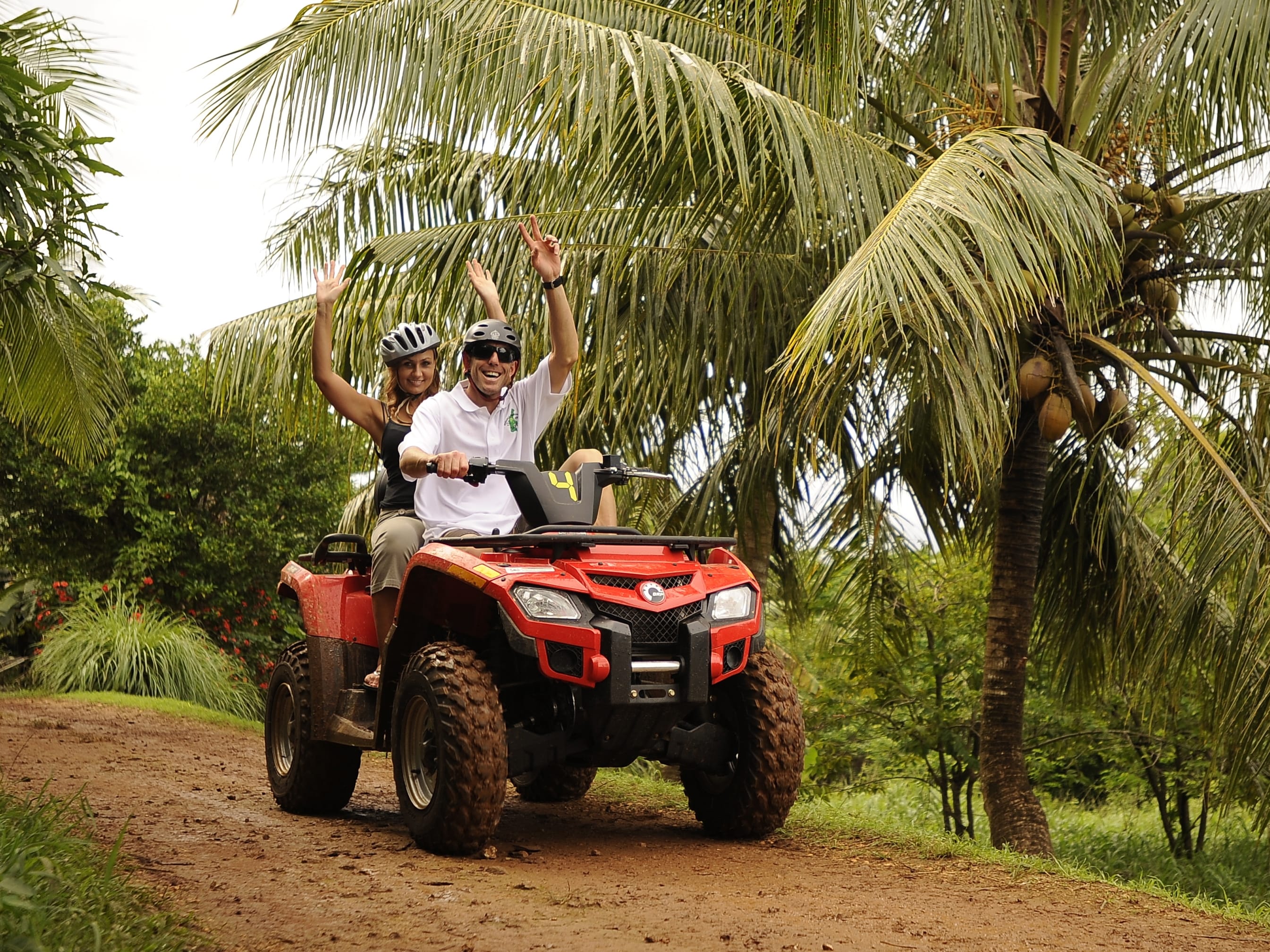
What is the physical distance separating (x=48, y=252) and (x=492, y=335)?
185 centimetres

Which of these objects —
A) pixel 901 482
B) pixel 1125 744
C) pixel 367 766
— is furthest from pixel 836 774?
pixel 367 766

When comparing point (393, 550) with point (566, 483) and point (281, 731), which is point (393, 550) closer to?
point (566, 483)

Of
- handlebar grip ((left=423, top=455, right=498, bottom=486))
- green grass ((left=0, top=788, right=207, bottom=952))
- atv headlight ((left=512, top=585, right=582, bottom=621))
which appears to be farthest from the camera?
handlebar grip ((left=423, top=455, right=498, bottom=486))

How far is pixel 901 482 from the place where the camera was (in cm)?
1043

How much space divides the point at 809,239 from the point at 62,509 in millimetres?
11677

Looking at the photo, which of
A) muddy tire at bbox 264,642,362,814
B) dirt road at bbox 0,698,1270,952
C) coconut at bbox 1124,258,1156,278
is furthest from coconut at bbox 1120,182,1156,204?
muddy tire at bbox 264,642,362,814

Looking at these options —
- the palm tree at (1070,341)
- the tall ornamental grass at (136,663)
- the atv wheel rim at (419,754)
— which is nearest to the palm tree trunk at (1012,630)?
the palm tree at (1070,341)

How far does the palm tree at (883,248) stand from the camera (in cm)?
716

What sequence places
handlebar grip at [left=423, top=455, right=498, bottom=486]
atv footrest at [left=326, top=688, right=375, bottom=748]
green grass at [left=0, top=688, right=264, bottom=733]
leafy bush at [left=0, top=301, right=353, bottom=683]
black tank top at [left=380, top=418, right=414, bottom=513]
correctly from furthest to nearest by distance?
leafy bush at [left=0, top=301, right=353, bottom=683] → green grass at [left=0, top=688, right=264, bottom=733] → black tank top at [left=380, top=418, right=414, bottom=513] → atv footrest at [left=326, top=688, right=375, bottom=748] → handlebar grip at [left=423, top=455, right=498, bottom=486]

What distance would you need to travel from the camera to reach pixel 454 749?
4.97 m

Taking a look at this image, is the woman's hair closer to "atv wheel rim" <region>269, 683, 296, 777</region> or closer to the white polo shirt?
the white polo shirt

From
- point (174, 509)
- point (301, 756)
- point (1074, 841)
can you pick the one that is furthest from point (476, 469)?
point (174, 509)

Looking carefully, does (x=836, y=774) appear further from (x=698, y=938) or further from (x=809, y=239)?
(x=698, y=938)

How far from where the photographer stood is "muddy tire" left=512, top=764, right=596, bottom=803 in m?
6.99
